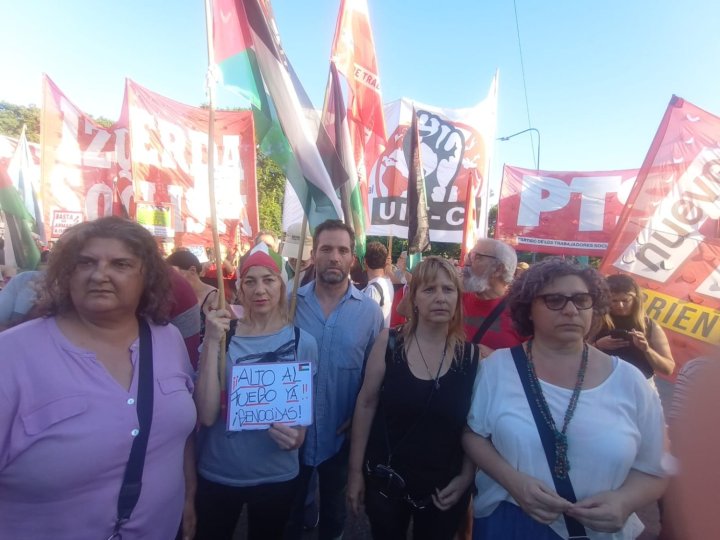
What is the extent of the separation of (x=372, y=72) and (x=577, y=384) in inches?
146

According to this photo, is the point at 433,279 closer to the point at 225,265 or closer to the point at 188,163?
the point at 225,265

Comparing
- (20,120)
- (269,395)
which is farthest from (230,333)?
(20,120)

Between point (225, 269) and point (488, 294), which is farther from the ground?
point (488, 294)

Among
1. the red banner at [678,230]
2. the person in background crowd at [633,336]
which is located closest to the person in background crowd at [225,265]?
the person in background crowd at [633,336]

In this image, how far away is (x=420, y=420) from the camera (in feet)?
6.35

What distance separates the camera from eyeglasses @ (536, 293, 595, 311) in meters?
1.77

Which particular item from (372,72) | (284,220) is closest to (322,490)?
(372,72)

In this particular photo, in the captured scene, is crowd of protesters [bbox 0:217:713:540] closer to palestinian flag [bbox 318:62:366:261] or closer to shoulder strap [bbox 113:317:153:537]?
shoulder strap [bbox 113:317:153:537]

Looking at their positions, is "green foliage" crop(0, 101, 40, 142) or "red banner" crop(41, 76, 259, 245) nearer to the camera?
"red banner" crop(41, 76, 259, 245)

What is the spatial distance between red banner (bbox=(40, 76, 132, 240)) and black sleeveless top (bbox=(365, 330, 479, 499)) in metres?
6.90

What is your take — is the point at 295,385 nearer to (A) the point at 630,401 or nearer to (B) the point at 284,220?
(A) the point at 630,401

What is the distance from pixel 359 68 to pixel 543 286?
3362mm

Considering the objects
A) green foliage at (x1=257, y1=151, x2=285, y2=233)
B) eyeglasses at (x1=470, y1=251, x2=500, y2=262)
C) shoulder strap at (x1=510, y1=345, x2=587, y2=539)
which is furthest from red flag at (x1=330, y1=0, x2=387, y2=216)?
green foliage at (x1=257, y1=151, x2=285, y2=233)

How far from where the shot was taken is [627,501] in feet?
5.07
